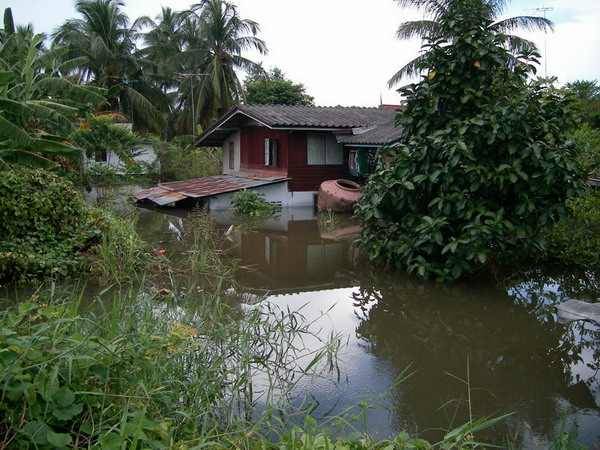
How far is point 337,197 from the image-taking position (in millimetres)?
15664

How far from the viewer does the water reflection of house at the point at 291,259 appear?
8328 mm

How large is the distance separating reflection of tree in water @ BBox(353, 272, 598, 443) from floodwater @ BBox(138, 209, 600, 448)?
1 centimetres

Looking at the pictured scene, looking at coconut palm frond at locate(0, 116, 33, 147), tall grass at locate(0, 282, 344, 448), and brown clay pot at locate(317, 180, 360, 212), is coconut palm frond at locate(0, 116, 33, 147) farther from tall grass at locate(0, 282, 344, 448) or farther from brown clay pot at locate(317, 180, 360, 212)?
brown clay pot at locate(317, 180, 360, 212)

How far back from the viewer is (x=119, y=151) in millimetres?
17766

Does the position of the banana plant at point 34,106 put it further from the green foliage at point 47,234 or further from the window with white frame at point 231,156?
the window with white frame at point 231,156

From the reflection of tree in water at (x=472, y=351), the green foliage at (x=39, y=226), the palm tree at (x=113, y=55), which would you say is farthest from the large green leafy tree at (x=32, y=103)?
the palm tree at (x=113, y=55)

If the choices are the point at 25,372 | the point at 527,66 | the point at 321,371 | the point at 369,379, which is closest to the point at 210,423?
the point at 25,372

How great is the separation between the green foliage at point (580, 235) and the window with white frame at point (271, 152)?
456 inches

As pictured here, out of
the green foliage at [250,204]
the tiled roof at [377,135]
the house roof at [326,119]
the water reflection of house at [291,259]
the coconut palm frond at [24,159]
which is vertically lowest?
the water reflection of house at [291,259]

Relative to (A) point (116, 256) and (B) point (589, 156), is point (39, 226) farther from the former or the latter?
(B) point (589, 156)

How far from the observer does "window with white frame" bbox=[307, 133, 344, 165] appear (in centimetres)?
1823

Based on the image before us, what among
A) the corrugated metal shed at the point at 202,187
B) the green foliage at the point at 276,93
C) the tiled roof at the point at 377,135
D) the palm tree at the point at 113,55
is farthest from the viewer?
the green foliage at the point at 276,93

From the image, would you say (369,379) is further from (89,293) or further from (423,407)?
(89,293)

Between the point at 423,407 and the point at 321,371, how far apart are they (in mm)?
899
